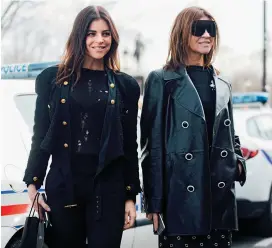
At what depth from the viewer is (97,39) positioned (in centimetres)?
271

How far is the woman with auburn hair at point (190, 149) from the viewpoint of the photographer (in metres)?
2.81

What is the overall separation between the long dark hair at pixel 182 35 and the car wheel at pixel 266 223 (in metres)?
3.31

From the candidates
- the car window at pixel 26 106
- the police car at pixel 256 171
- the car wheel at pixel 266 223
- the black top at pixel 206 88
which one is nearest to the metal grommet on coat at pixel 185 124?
the black top at pixel 206 88

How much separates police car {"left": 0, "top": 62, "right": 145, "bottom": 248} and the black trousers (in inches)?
26.2

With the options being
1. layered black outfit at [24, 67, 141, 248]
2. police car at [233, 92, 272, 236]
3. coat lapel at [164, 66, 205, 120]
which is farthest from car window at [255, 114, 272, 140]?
layered black outfit at [24, 67, 141, 248]

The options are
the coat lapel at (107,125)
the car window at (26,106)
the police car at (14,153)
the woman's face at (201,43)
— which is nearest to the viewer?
the coat lapel at (107,125)

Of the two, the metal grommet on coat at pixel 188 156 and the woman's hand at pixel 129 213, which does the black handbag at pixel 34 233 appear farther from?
the metal grommet on coat at pixel 188 156

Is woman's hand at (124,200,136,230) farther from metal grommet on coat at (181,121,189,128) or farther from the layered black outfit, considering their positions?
metal grommet on coat at (181,121,189,128)

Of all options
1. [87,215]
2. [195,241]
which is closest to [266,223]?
[195,241]

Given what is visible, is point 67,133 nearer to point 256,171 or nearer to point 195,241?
point 195,241

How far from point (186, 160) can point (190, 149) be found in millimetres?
61

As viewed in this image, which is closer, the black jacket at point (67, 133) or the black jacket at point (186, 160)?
the black jacket at point (67, 133)

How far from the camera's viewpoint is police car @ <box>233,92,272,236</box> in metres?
5.62

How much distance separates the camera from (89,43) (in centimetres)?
272
